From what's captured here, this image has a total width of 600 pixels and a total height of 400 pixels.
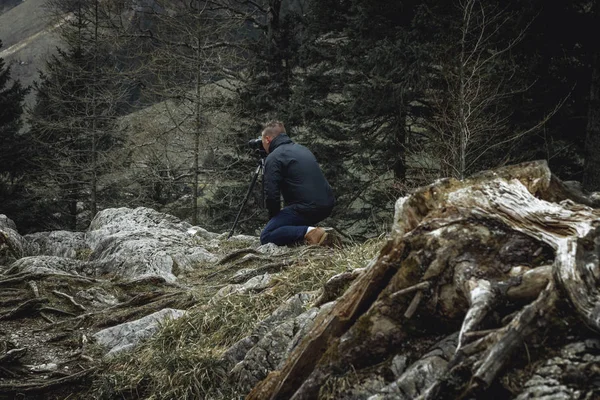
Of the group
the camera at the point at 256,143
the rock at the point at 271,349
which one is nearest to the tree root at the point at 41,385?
the rock at the point at 271,349

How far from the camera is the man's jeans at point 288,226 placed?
8664 mm

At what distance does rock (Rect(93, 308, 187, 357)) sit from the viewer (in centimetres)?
549

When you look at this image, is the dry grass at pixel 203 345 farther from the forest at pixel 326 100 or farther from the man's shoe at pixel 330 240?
the forest at pixel 326 100

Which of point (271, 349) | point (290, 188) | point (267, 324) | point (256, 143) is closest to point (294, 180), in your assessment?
point (290, 188)

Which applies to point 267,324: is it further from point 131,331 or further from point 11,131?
point 11,131

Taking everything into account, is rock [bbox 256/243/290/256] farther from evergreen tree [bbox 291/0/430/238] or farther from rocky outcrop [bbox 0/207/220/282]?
evergreen tree [bbox 291/0/430/238]

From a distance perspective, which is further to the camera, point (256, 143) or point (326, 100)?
point (326, 100)

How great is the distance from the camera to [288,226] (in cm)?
882

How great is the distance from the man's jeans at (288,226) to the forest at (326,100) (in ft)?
18.4

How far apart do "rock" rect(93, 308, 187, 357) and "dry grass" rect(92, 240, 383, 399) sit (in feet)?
1.05

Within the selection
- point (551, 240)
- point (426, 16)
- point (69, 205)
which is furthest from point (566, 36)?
point (69, 205)

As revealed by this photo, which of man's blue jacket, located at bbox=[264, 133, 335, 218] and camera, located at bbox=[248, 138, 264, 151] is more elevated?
camera, located at bbox=[248, 138, 264, 151]

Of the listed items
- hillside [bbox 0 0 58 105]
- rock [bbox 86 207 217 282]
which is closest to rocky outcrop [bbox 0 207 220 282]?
rock [bbox 86 207 217 282]

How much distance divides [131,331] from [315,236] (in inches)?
128
